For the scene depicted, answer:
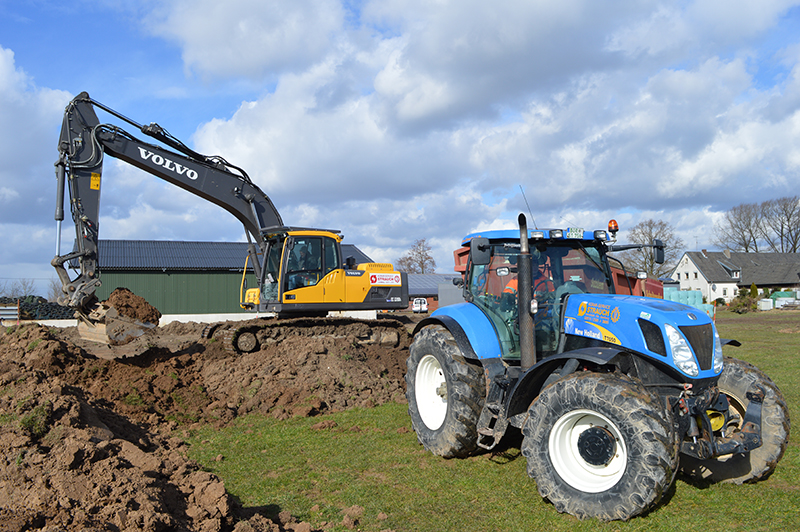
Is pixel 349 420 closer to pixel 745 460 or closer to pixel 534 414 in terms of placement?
pixel 534 414

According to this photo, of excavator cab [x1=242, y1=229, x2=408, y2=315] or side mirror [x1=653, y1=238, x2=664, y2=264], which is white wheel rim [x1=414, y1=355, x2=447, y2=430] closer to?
side mirror [x1=653, y1=238, x2=664, y2=264]

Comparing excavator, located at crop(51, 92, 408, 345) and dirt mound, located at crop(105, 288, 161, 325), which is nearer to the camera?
excavator, located at crop(51, 92, 408, 345)

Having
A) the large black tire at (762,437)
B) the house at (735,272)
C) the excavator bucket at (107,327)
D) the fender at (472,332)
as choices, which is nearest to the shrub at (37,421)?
the fender at (472,332)

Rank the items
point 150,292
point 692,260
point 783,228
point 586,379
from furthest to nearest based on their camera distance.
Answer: point 692,260, point 783,228, point 150,292, point 586,379

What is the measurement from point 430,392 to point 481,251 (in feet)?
6.88

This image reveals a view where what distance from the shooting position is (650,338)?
4.67m

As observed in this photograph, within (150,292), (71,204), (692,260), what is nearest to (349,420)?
(71,204)

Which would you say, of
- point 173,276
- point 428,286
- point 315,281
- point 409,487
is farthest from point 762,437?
point 428,286

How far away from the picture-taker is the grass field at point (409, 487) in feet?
15.2

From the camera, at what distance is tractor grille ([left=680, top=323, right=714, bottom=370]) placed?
467cm

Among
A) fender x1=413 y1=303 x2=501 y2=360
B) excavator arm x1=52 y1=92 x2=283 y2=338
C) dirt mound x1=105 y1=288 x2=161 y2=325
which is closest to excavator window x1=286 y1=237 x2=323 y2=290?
excavator arm x1=52 y1=92 x2=283 y2=338

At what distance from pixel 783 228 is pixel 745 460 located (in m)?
69.7

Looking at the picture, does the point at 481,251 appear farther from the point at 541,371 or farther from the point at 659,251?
the point at 659,251

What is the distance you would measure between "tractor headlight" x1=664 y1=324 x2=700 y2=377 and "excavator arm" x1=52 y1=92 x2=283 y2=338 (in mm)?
9877
